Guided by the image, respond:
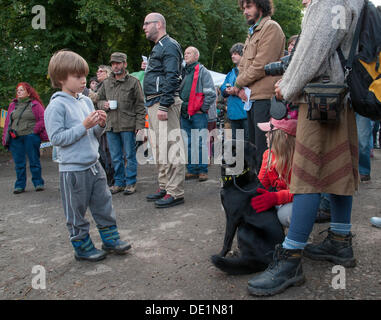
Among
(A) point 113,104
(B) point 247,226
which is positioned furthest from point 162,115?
(B) point 247,226

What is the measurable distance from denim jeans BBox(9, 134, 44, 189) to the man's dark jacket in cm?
291

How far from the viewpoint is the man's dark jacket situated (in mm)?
4406

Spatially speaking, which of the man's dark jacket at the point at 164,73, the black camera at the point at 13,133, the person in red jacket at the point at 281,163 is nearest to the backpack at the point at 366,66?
the person in red jacket at the point at 281,163

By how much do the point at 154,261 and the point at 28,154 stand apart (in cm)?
450

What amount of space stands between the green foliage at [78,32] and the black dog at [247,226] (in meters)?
9.00

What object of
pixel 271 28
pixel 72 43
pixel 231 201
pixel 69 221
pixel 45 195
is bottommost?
pixel 45 195

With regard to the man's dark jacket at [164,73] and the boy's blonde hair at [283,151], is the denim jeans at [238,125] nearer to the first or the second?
the man's dark jacket at [164,73]

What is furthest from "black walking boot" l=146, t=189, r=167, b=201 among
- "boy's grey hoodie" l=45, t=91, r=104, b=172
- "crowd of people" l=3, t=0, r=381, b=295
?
"boy's grey hoodie" l=45, t=91, r=104, b=172

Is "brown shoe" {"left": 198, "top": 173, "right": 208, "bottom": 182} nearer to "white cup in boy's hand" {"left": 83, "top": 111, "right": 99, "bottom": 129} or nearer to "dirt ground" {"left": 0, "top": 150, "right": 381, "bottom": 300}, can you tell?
"dirt ground" {"left": 0, "top": 150, "right": 381, "bottom": 300}

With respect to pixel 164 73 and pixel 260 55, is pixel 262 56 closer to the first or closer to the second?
pixel 260 55

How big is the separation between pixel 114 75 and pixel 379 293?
15.4ft

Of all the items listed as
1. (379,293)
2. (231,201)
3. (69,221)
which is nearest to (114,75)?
(69,221)

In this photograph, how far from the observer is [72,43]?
11.6 metres

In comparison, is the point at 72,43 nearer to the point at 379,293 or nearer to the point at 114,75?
the point at 114,75
